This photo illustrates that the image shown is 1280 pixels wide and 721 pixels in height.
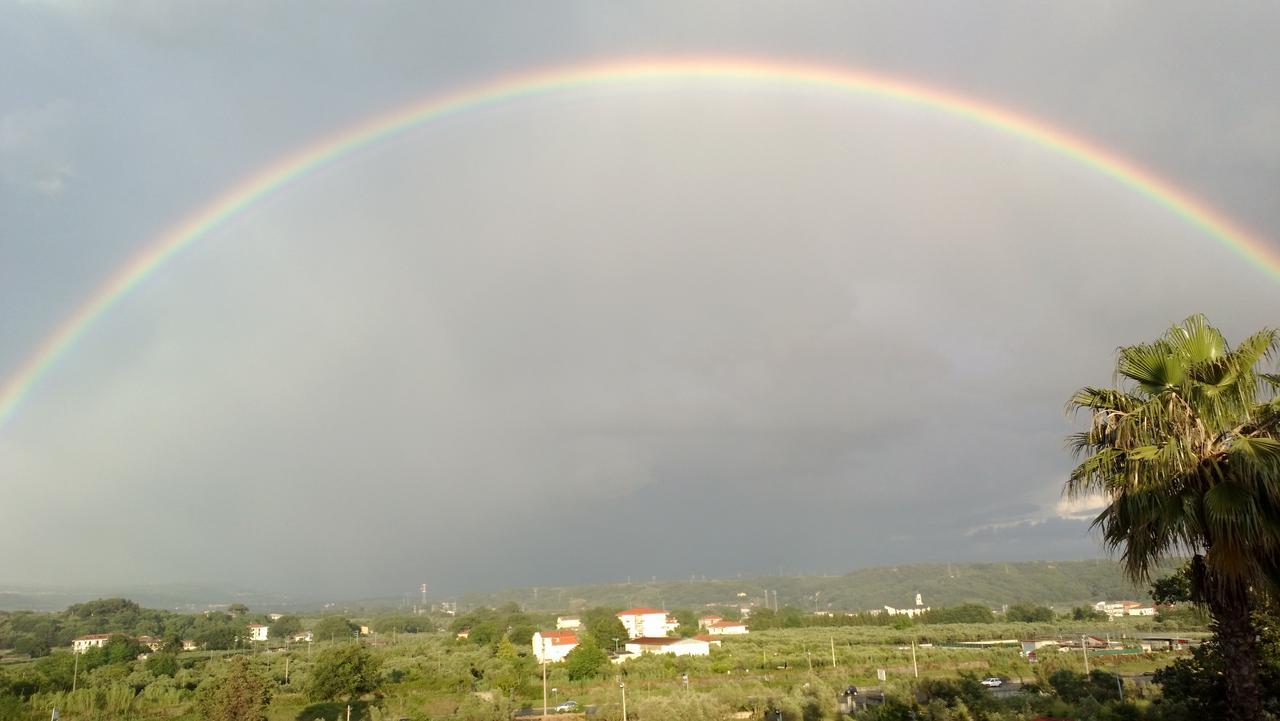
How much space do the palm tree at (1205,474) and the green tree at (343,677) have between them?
50288 millimetres

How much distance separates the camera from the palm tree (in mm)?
8398

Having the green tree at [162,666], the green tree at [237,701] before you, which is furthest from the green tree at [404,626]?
the green tree at [237,701]

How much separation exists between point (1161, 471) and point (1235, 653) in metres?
2.31

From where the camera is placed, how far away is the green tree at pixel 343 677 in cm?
4947

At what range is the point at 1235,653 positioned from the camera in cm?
903

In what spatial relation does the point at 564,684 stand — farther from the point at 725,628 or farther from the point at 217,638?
the point at 217,638

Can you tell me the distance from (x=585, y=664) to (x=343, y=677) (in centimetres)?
1833

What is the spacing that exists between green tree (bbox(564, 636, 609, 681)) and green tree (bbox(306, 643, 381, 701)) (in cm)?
1501

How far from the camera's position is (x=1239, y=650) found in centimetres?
898

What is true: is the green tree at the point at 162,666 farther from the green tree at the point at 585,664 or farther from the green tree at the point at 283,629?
the green tree at the point at 283,629

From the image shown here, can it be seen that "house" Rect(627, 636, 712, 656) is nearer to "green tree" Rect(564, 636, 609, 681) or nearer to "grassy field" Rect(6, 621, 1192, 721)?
"grassy field" Rect(6, 621, 1192, 721)

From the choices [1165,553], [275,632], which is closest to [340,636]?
[275,632]

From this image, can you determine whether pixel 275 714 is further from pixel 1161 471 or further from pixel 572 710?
pixel 1161 471

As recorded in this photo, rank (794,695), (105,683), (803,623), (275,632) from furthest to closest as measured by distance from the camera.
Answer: (275,632) → (803,623) → (105,683) → (794,695)
